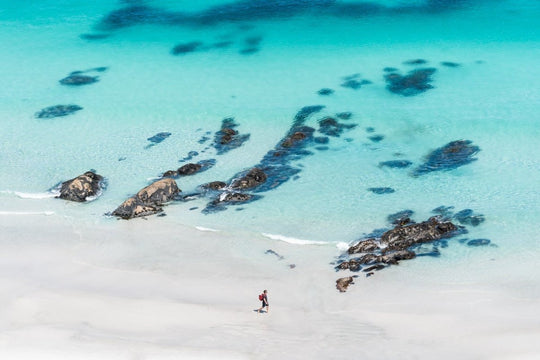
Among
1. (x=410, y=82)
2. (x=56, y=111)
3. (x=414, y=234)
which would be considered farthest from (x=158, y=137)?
(x=414, y=234)

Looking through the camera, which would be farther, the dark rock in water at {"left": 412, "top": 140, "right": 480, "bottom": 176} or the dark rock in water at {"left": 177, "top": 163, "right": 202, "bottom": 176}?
the dark rock in water at {"left": 177, "top": 163, "right": 202, "bottom": 176}

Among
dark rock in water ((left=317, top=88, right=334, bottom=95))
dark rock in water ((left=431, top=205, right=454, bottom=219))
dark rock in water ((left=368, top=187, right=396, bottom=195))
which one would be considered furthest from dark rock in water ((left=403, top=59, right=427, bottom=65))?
dark rock in water ((left=431, top=205, right=454, bottom=219))

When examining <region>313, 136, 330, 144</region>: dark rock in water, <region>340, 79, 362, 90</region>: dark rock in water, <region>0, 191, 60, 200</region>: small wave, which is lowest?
<region>0, 191, 60, 200</region>: small wave

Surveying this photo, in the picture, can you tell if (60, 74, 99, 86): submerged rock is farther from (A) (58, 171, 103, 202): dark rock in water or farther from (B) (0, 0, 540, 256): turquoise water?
A: (A) (58, 171, 103, 202): dark rock in water

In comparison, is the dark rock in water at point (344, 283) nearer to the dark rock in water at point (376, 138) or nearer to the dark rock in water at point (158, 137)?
the dark rock in water at point (376, 138)

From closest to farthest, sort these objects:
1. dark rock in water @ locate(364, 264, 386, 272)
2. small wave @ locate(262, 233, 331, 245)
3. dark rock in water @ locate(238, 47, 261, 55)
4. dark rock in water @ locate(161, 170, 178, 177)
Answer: dark rock in water @ locate(364, 264, 386, 272) < small wave @ locate(262, 233, 331, 245) < dark rock in water @ locate(161, 170, 178, 177) < dark rock in water @ locate(238, 47, 261, 55)

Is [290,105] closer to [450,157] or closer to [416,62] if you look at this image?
[416,62]

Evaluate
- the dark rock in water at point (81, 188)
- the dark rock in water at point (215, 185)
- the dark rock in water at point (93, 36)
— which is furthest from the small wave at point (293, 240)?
the dark rock in water at point (93, 36)
